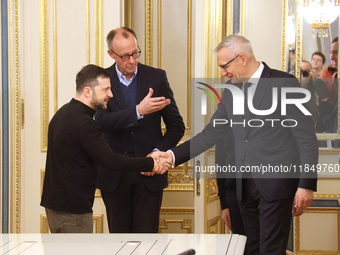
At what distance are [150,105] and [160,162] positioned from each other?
0.37m

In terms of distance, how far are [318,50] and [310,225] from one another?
4.68 ft

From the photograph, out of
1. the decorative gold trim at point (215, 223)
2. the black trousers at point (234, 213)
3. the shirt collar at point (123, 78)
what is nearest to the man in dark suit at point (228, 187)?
the black trousers at point (234, 213)

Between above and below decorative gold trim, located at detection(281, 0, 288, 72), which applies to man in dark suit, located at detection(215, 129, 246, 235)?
below

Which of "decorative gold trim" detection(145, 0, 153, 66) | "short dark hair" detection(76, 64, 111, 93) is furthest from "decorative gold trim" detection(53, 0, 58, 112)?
"short dark hair" detection(76, 64, 111, 93)

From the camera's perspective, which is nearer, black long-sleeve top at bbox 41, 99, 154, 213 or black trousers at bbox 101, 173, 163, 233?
black long-sleeve top at bbox 41, 99, 154, 213

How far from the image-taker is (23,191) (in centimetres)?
362

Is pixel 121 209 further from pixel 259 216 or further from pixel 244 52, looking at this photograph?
pixel 244 52

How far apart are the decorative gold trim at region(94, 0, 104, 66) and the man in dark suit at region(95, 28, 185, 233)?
2.50 ft

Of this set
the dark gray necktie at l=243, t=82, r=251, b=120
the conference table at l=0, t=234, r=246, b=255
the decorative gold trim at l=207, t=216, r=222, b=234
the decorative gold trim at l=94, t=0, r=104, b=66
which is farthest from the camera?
the decorative gold trim at l=94, t=0, r=104, b=66

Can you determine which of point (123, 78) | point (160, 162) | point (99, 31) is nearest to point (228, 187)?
point (160, 162)

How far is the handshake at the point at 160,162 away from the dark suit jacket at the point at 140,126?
0.04 meters

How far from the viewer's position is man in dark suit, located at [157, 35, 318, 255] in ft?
7.42

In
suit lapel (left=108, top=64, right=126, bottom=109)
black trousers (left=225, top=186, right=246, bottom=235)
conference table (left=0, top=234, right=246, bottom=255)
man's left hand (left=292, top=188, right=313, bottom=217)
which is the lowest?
black trousers (left=225, top=186, right=246, bottom=235)

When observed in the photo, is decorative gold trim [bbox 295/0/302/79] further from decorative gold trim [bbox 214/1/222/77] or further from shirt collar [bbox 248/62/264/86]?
shirt collar [bbox 248/62/264/86]
